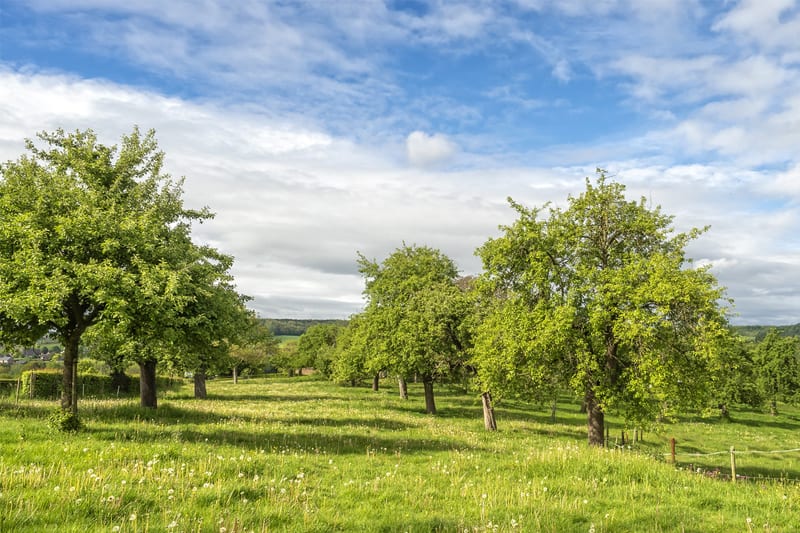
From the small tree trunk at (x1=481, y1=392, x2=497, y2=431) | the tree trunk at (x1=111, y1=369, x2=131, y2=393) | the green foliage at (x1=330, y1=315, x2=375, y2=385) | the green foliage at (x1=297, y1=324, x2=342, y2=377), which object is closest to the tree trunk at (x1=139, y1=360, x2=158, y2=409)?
the green foliage at (x1=330, y1=315, x2=375, y2=385)

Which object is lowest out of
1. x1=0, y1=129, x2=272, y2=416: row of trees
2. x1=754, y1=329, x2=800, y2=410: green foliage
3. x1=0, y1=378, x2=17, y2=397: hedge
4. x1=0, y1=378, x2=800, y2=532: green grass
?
x1=754, y1=329, x2=800, y2=410: green foliage

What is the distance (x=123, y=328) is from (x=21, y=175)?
37.4 feet

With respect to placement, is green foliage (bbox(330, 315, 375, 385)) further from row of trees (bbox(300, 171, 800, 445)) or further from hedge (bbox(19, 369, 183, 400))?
hedge (bbox(19, 369, 183, 400))

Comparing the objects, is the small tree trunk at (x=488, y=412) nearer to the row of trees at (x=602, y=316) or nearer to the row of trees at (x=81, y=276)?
the row of trees at (x=602, y=316)

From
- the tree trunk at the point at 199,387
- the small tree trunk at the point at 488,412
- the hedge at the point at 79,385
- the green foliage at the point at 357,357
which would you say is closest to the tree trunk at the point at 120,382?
the hedge at the point at 79,385

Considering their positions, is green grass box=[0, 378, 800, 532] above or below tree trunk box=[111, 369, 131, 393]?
above

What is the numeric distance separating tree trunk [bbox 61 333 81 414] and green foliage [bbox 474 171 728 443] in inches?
700

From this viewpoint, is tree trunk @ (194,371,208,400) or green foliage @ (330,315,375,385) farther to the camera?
tree trunk @ (194,371,208,400)

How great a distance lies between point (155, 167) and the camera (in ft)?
84.8

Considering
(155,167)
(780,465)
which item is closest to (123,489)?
(155,167)

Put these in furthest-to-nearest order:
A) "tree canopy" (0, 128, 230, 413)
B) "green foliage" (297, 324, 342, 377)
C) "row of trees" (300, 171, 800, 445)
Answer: "green foliage" (297, 324, 342, 377)
"row of trees" (300, 171, 800, 445)
"tree canopy" (0, 128, 230, 413)

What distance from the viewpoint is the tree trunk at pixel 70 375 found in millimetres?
15922

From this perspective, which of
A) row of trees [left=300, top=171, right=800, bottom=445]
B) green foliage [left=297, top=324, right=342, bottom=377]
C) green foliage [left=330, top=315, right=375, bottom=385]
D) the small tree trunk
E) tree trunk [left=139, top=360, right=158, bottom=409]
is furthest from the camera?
green foliage [left=297, top=324, right=342, bottom=377]

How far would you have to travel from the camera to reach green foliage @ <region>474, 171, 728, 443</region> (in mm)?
20250
